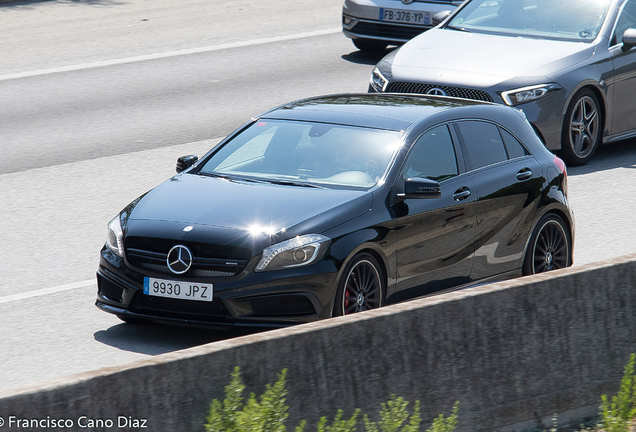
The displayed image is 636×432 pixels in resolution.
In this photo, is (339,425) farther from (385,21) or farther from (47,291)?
(385,21)

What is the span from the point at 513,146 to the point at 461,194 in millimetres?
934

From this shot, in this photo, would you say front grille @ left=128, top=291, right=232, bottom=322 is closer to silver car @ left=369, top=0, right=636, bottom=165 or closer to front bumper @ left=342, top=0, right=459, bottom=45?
silver car @ left=369, top=0, right=636, bottom=165

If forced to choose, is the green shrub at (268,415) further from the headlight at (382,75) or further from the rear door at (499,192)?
the headlight at (382,75)

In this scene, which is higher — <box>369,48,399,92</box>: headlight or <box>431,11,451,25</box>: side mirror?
<box>431,11,451,25</box>: side mirror

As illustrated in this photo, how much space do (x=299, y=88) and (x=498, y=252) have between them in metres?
7.59

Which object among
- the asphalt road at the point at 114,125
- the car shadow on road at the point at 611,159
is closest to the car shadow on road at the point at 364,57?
the asphalt road at the point at 114,125

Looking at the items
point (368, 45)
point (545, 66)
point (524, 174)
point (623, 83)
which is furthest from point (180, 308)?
point (368, 45)

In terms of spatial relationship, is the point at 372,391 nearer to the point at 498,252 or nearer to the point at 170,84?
the point at 498,252

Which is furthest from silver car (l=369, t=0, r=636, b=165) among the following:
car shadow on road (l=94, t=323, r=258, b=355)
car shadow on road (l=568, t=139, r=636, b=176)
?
car shadow on road (l=94, t=323, r=258, b=355)

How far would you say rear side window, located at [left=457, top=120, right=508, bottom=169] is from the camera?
7.84 m

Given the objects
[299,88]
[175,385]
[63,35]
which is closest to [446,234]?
[175,385]

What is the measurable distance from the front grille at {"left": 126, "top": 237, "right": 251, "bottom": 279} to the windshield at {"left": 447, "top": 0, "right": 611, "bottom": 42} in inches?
275

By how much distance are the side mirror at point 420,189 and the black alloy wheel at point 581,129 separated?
5.06 meters

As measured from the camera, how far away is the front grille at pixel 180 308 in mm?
6453
